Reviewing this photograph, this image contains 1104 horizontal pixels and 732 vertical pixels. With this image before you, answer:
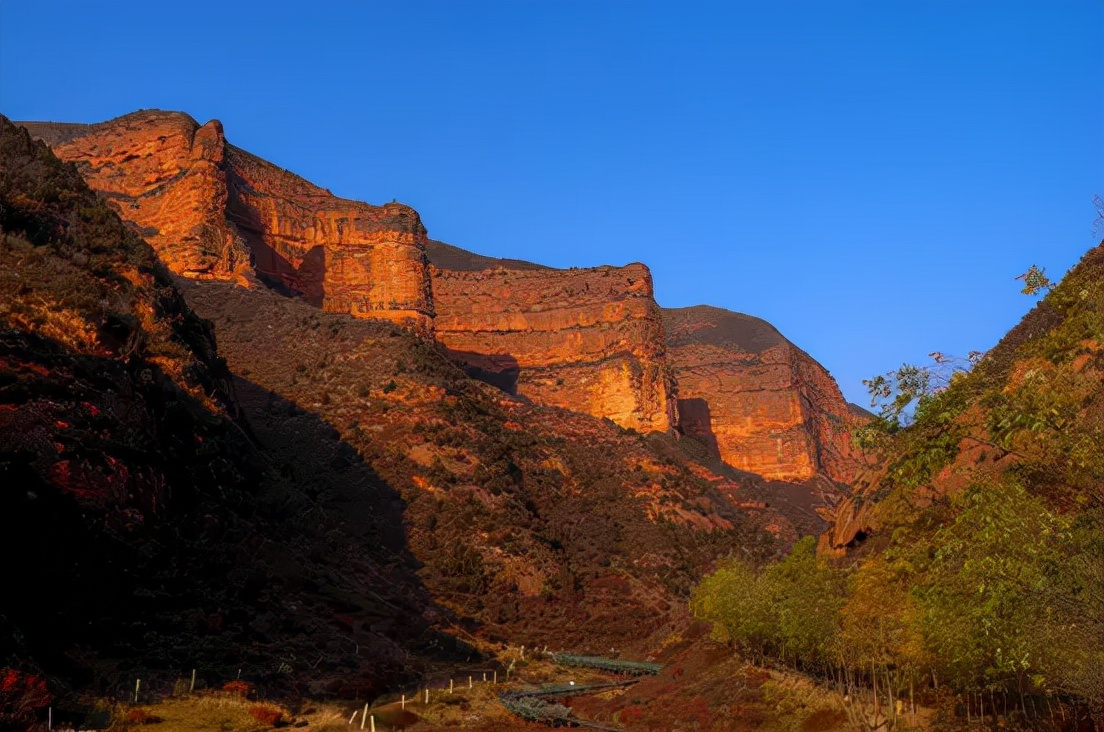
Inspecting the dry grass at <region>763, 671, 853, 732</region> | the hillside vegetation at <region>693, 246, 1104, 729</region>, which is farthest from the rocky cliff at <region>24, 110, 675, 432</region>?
the hillside vegetation at <region>693, 246, 1104, 729</region>

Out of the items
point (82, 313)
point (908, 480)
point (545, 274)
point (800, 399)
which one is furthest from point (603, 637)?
point (800, 399)

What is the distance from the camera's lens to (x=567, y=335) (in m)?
94.3

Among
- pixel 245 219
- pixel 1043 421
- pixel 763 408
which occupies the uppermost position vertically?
pixel 245 219

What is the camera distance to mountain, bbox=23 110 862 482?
2844 inches

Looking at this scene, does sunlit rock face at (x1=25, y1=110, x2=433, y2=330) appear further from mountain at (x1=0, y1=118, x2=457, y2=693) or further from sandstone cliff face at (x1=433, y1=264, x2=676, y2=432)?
mountain at (x1=0, y1=118, x2=457, y2=693)

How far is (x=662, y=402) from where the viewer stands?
88.9 metres

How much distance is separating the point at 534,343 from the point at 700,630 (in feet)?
178

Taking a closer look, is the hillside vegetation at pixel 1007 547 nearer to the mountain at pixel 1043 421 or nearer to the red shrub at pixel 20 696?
the mountain at pixel 1043 421

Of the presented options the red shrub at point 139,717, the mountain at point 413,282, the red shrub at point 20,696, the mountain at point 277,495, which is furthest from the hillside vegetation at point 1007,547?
the mountain at point 413,282

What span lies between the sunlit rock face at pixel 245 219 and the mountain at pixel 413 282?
0.11m

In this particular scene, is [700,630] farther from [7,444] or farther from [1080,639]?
[1080,639]

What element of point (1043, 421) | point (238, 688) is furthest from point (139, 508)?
point (1043, 421)

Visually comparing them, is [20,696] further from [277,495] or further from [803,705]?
[277,495]

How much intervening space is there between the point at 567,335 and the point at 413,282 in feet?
61.6
